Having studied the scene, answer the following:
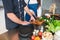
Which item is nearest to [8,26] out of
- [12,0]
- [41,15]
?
[12,0]

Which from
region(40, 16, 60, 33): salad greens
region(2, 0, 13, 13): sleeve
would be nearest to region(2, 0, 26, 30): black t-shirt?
region(2, 0, 13, 13): sleeve

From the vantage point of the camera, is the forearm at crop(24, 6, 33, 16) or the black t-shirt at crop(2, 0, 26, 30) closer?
the black t-shirt at crop(2, 0, 26, 30)

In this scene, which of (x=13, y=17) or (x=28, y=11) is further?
(x=28, y=11)

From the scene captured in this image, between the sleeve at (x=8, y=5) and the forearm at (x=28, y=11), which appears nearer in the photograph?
the sleeve at (x=8, y=5)

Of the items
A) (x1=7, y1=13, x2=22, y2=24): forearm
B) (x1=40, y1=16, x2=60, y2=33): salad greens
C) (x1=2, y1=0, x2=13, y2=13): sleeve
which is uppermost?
(x1=2, y1=0, x2=13, y2=13): sleeve

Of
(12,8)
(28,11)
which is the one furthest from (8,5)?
(28,11)

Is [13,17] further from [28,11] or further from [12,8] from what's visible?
[28,11]

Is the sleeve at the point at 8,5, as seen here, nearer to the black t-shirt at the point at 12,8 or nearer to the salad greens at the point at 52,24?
the black t-shirt at the point at 12,8

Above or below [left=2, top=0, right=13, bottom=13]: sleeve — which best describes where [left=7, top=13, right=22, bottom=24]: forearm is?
below

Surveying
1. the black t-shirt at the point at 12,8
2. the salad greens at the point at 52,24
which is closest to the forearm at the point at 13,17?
the black t-shirt at the point at 12,8

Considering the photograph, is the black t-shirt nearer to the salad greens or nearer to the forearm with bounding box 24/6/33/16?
the forearm with bounding box 24/6/33/16

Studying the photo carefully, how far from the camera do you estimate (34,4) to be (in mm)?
1033

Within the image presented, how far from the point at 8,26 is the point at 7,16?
0.24ft

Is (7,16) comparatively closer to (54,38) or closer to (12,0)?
(12,0)
